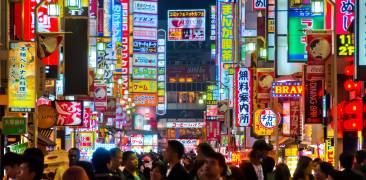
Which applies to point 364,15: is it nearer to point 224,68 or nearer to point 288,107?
point 288,107

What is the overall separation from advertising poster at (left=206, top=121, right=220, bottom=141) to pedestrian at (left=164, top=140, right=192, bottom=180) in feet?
210

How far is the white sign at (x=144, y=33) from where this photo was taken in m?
80.0

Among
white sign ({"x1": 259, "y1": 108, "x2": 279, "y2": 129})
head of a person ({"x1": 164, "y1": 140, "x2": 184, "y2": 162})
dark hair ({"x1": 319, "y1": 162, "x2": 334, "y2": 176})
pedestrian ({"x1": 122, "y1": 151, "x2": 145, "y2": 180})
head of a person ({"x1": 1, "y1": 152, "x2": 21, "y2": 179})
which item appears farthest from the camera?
white sign ({"x1": 259, "y1": 108, "x2": 279, "y2": 129})

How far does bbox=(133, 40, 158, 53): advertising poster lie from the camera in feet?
260

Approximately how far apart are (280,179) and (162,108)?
80.8 metres

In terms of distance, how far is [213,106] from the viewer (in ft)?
253

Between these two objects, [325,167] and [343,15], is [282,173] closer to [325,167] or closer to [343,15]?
[325,167]

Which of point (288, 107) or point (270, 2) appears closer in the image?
point (288, 107)

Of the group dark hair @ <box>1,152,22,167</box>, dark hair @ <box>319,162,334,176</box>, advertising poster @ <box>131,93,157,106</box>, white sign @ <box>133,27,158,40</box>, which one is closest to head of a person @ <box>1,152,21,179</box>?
dark hair @ <box>1,152,22,167</box>

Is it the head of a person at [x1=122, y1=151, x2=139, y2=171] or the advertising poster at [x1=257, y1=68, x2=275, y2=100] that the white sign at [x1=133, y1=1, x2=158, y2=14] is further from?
the head of a person at [x1=122, y1=151, x2=139, y2=171]

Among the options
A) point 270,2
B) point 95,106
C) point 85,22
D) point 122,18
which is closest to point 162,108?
point 122,18

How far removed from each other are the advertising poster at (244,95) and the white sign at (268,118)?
13.9ft

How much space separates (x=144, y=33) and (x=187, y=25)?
1940cm

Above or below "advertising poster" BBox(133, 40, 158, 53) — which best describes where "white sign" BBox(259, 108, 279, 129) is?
below
